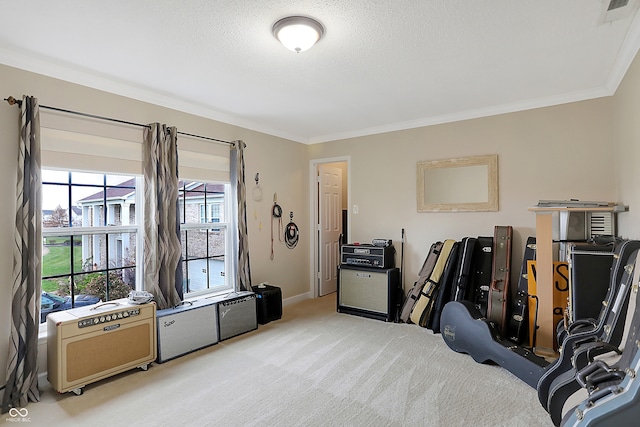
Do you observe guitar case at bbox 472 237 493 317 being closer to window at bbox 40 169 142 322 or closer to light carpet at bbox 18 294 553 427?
light carpet at bbox 18 294 553 427

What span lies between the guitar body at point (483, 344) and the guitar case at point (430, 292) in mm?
537

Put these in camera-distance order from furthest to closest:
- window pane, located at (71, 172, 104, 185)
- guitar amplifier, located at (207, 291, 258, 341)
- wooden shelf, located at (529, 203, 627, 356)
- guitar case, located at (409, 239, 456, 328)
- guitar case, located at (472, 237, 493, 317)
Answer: guitar case, located at (409, 239, 456, 328), guitar case, located at (472, 237, 493, 317), guitar amplifier, located at (207, 291, 258, 341), wooden shelf, located at (529, 203, 627, 356), window pane, located at (71, 172, 104, 185)

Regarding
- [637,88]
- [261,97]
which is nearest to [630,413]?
[637,88]

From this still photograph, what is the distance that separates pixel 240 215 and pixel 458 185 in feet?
8.87

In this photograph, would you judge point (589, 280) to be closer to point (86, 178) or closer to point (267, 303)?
point (267, 303)

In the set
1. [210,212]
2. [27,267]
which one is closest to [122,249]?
[27,267]

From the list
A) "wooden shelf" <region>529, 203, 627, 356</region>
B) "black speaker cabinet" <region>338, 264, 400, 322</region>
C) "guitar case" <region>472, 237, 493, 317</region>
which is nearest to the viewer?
"wooden shelf" <region>529, 203, 627, 356</region>

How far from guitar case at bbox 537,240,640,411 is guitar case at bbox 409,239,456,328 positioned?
5.75 ft

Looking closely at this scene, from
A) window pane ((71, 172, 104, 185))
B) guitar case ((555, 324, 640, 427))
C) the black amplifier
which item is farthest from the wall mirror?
window pane ((71, 172, 104, 185))

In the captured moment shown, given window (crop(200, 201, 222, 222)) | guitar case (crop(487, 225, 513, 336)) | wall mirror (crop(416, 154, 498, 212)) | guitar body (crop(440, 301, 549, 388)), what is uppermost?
wall mirror (crop(416, 154, 498, 212))

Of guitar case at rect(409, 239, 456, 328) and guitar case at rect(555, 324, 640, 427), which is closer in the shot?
guitar case at rect(555, 324, 640, 427)

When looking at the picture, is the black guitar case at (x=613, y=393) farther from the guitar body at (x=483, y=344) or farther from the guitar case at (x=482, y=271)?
the guitar case at (x=482, y=271)

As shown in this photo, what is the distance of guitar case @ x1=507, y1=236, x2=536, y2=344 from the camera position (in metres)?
3.26

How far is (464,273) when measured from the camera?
Answer: 368 centimetres
